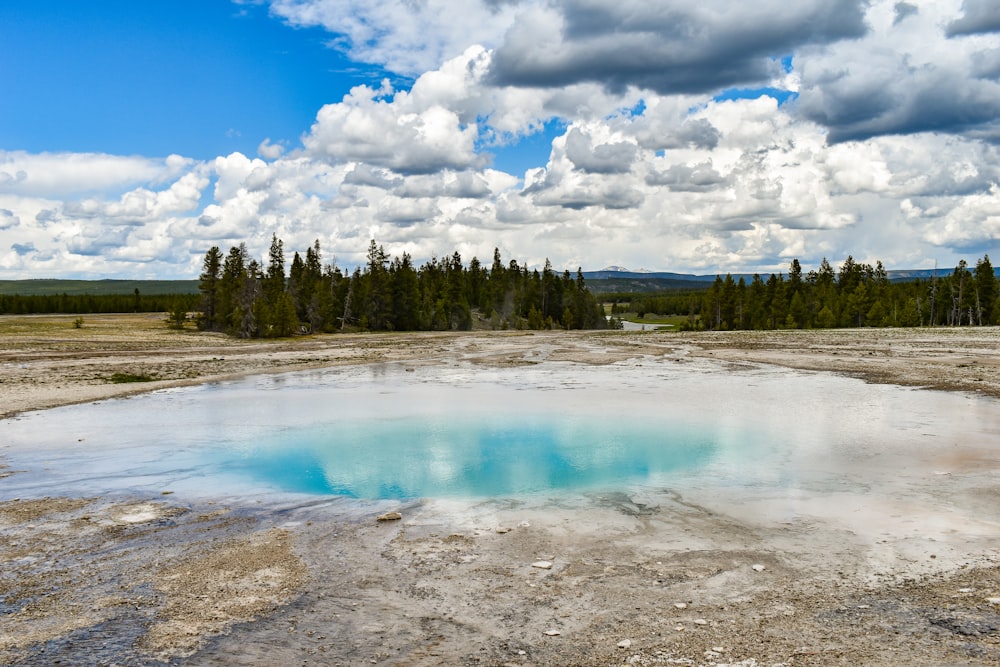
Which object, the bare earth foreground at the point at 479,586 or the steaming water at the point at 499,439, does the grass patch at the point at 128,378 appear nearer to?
the steaming water at the point at 499,439

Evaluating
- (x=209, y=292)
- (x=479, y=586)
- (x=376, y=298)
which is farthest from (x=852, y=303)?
(x=479, y=586)

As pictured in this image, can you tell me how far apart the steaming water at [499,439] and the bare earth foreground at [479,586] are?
1.58m

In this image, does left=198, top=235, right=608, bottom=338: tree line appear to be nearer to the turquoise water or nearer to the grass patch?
the grass patch

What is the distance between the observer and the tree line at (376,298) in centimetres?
7644

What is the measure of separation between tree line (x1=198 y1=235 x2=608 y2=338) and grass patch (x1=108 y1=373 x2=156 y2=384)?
36.5 meters

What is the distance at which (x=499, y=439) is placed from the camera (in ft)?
A: 63.1

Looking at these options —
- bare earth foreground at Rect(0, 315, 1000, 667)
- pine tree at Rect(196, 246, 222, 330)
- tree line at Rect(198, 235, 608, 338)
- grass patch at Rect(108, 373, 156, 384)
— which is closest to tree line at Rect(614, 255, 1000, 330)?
tree line at Rect(198, 235, 608, 338)

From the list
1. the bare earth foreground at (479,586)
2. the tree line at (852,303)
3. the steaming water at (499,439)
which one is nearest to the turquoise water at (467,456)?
the steaming water at (499,439)

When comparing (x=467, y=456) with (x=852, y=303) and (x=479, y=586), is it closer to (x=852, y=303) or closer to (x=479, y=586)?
(x=479, y=586)

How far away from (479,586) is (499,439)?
34.8ft

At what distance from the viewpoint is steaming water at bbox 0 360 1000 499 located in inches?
570

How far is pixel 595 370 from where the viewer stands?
129 feet

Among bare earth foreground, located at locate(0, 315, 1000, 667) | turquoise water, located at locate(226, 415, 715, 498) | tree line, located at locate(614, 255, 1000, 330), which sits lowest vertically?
turquoise water, located at locate(226, 415, 715, 498)

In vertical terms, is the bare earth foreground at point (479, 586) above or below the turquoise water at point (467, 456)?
above
